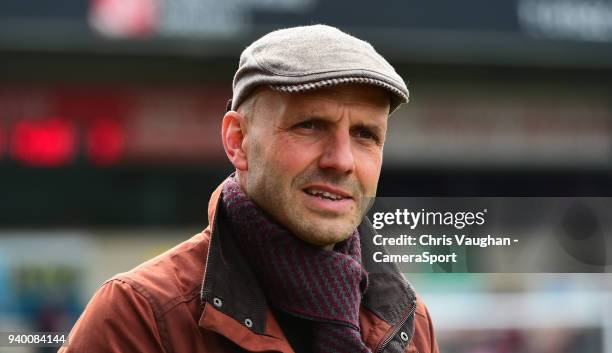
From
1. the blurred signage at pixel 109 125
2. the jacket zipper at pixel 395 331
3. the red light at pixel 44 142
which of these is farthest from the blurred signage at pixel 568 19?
the jacket zipper at pixel 395 331

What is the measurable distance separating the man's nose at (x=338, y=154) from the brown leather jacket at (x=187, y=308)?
0.68 ft

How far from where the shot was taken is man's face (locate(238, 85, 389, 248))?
1.54m

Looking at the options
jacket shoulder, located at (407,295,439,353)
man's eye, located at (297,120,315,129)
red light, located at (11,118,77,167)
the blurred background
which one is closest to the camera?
man's eye, located at (297,120,315,129)

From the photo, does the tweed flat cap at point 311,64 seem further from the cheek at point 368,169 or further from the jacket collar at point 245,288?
the jacket collar at point 245,288

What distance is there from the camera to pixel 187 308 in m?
1.49

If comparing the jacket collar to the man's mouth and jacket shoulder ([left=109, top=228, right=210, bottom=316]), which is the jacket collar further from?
the man's mouth

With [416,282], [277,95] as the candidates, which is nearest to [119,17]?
[416,282]

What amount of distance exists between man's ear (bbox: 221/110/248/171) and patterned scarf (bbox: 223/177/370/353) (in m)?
0.06

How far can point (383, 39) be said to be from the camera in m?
5.66

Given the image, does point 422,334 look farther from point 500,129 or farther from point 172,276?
point 500,129

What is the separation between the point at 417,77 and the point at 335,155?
4.53m

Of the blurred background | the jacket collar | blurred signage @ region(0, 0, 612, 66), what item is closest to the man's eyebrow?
the jacket collar

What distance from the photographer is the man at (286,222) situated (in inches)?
58.2

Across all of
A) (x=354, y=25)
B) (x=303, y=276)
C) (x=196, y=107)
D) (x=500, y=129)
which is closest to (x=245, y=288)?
(x=303, y=276)
